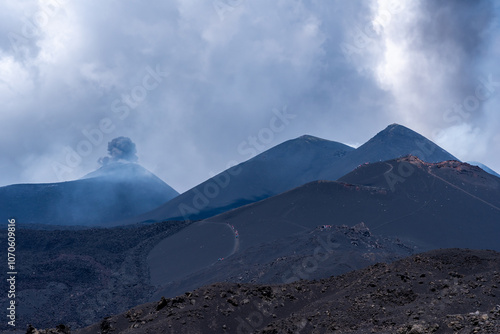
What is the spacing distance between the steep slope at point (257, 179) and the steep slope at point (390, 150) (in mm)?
5222

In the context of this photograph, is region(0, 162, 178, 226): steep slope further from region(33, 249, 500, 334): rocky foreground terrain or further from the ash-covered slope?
region(33, 249, 500, 334): rocky foreground terrain

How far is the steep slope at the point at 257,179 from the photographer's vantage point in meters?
82.7

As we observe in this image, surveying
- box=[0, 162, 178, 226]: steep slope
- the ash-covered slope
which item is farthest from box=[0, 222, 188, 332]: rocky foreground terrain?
box=[0, 162, 178, 226]: steep slope

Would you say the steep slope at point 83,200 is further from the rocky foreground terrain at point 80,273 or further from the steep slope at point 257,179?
the rocky foreground terrain at point 80,273

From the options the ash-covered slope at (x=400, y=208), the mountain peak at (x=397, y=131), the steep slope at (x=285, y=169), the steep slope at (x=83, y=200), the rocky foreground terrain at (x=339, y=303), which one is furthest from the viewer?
the mountain peak at (x=397, y=131)

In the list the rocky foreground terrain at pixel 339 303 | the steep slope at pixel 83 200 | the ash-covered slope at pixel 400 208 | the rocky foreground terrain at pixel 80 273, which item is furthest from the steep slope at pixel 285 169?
the rocky foreground terrain at pixel 339 303

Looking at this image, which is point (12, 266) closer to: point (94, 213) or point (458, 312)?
point (458, 312)

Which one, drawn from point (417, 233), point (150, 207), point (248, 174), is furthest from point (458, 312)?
point (150, 207)

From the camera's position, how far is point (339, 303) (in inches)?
639

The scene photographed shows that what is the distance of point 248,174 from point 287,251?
197 feet

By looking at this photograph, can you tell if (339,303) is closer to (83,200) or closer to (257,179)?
(257,179)

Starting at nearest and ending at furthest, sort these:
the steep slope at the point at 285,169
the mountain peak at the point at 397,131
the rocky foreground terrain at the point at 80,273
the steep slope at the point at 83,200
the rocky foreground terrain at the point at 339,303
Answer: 1. the rocky foreground terrain at the point at 339,303
2. the rocky foreground terrain at the point at 80,273
3. the steep slope at the point at 285,169
4. the steep slope at the point at 83,200
5. the mountain peak at the point at 397,131

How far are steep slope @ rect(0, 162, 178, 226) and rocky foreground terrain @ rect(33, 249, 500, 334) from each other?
257 feet

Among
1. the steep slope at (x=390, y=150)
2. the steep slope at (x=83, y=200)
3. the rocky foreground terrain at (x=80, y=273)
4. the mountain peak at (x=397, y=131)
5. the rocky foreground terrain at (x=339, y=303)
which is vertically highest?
the steep slope at (x=83, y=200)
